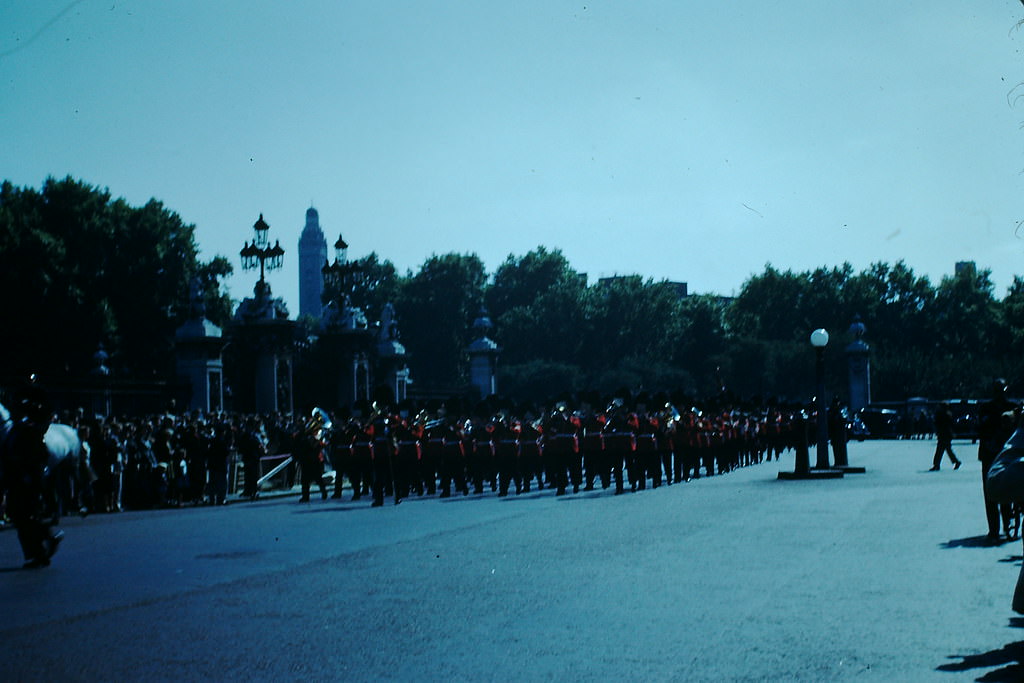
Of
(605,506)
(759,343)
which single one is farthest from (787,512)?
(759,343)

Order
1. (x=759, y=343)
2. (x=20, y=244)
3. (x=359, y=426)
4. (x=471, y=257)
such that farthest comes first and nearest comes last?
(x=471, y=257)
(x=759, y=343)
(x=20, y=244)
(x=359, y=426)

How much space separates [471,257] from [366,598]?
89614 mm

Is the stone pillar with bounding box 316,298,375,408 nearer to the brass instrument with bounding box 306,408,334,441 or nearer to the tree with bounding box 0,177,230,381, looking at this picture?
the brass instrument with bounding box 306,408,334,441

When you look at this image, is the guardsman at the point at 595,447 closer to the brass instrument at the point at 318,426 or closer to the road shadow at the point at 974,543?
the brass instrument at the point at 318,426

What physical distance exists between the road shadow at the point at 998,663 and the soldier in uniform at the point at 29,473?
349 inches

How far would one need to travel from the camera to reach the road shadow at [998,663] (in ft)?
22.3

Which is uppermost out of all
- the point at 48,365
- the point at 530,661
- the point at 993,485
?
the point at 48,365

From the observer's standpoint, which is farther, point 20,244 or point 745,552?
point 20,244

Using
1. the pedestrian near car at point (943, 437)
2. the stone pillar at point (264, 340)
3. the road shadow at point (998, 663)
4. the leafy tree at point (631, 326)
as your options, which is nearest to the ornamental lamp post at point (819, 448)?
the pedestrian near car at point (943, 437)

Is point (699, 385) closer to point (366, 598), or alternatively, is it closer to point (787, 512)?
point (787, 512)

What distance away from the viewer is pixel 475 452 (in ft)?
81.8

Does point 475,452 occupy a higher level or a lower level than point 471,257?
lower

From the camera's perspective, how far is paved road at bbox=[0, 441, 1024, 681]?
287 inches

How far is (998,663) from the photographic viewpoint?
23.4 ft
